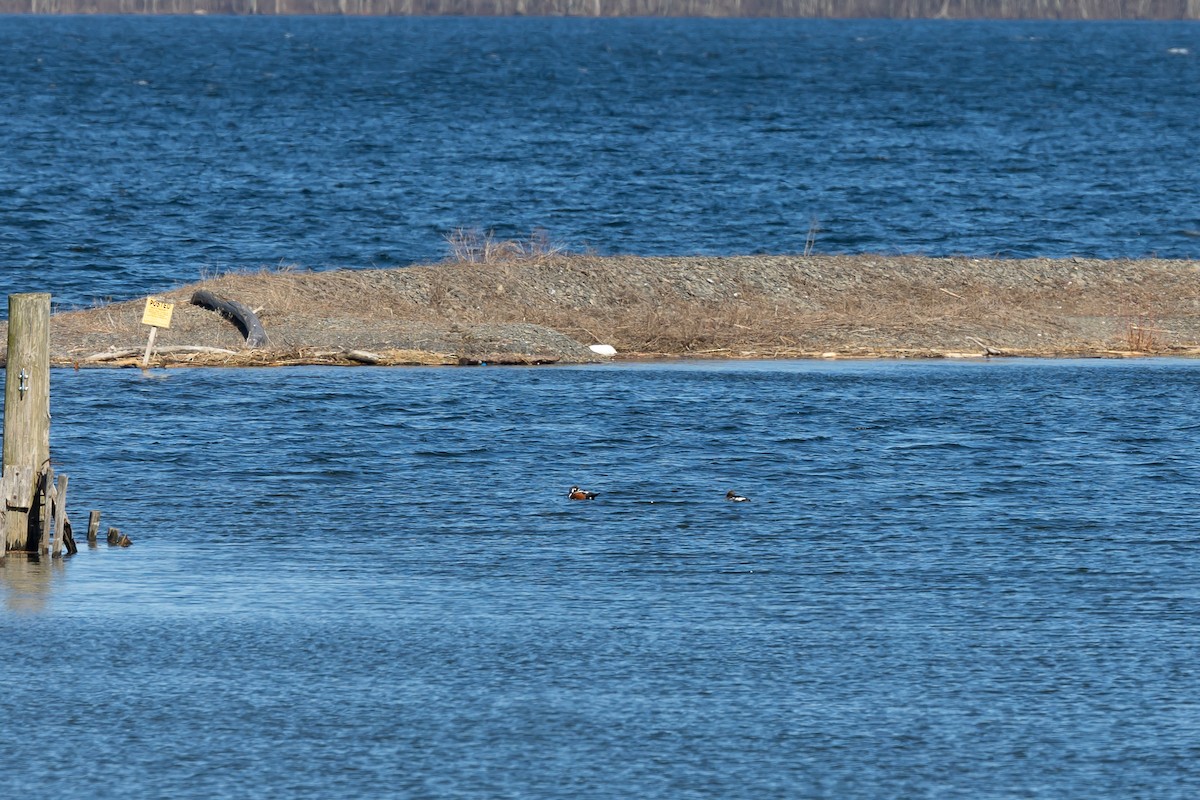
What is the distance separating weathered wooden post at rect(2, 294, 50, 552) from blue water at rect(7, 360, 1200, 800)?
500mm

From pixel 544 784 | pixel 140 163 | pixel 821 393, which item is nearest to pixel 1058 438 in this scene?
pixel 821 393

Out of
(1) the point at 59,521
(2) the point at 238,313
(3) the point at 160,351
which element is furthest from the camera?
(2) the point at 238,313

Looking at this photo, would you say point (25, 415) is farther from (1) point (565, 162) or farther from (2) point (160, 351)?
(1) point (565, 162)

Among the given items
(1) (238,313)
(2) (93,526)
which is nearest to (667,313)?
(1) (238,313)

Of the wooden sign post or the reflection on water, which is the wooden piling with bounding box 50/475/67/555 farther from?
the wooden sign post

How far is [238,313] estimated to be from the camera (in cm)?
2783

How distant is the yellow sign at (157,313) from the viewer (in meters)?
24.4

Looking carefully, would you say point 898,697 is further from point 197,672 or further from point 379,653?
point 197,672

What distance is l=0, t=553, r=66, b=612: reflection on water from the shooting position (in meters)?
13.5

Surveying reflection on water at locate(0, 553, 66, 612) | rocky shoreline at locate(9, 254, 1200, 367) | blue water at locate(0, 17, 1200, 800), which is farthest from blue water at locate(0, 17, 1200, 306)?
reflection on water at locate(0, 553, 66, 612)

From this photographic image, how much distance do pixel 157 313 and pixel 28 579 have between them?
10.5 meters

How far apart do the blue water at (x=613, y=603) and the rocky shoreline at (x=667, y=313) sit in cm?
378

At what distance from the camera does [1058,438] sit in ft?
68.8

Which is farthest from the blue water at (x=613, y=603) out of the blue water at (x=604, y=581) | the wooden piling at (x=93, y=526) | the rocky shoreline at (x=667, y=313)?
the rocky shoreline at (x=667, y=313)
